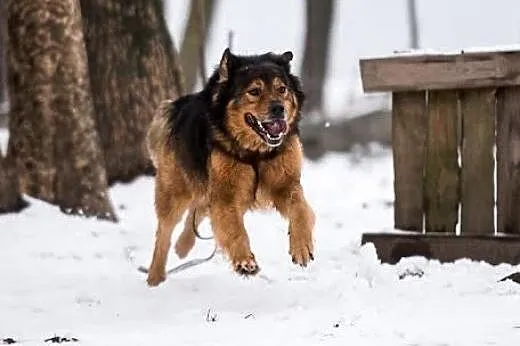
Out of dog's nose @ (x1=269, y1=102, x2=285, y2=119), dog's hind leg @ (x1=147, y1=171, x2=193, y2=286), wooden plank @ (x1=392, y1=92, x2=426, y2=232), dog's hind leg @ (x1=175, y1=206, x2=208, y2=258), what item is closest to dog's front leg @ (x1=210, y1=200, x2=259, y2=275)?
dog's nose @ (x1=269, y1=102, x2=285, y2=119)

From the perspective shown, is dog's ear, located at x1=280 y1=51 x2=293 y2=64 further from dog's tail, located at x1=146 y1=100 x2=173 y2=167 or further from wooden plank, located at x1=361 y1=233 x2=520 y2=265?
wooden plank, located at x1=361 y1=233 x2=520 y2=265

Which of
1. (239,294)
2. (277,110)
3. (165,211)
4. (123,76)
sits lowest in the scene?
(239,294)

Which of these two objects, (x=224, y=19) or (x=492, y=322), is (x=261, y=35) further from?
(x=492, y=322)

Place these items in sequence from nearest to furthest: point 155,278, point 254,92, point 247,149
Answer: point 254,92
point 247,149
point 155,278

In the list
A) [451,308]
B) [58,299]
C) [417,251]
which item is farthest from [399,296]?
[58,299]

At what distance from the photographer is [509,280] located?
620 cm

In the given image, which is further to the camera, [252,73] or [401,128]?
[401,128]

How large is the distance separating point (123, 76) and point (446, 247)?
5349 millimetres

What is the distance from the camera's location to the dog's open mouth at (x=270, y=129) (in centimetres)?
636

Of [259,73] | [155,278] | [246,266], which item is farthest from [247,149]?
[155,278]

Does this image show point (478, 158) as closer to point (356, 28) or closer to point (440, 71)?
point (440, 71)

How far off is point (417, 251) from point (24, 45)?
420 cm

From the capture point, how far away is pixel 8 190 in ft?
28.8

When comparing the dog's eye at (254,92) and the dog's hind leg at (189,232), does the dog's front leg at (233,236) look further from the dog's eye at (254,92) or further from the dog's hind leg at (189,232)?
the dog's hind leg at (189,232)
